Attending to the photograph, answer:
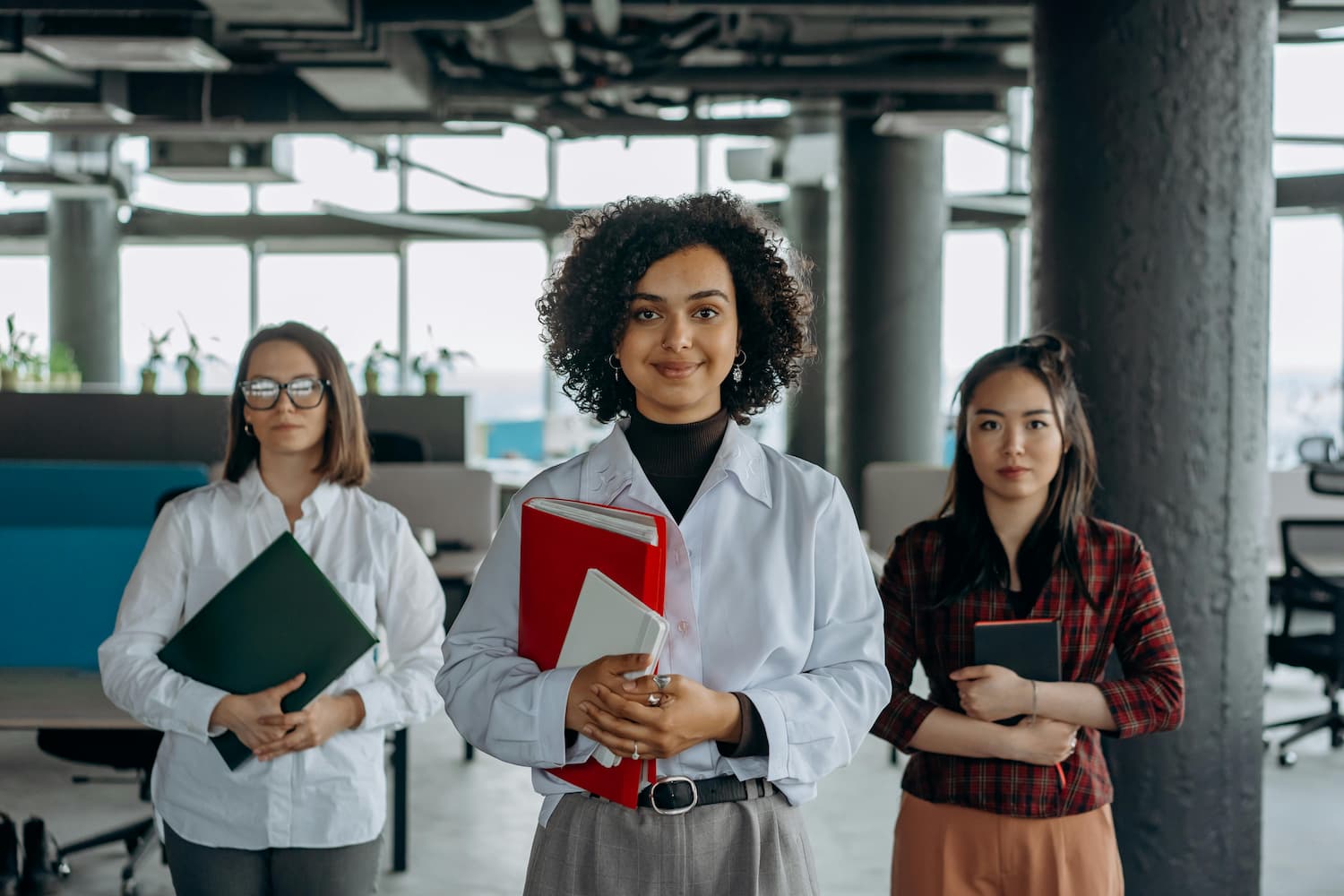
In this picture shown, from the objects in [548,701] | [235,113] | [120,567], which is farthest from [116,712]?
[235,113]

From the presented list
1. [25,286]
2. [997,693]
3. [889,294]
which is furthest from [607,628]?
[25,286]

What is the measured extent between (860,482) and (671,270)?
6.98m

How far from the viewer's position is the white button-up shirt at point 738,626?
1.28 m

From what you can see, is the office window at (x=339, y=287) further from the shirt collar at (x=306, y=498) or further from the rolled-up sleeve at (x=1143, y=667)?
the rolled-up sleeve at (x=1143, y=667)

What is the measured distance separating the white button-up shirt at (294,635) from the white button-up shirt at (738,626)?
2.09ft

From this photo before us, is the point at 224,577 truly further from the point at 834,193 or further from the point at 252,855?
the point at 834,193

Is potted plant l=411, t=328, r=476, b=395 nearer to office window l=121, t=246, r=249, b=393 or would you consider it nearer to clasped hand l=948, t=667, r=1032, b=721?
clasped hand l=948, t=667, r=1032, b=721

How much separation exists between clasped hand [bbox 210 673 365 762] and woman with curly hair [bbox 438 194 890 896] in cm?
58

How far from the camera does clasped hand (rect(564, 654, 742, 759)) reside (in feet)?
3.89

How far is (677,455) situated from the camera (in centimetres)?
141

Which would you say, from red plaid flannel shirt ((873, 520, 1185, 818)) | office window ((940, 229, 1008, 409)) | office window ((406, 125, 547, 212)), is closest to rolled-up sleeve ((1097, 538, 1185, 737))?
red plaid flannel shirt ((873, 520, 1185, 818))

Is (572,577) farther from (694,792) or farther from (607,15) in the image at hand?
(607,15)

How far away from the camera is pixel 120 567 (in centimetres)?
366

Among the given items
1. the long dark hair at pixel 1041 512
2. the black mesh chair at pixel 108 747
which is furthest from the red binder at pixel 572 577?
the black mesh chair at pixel 108 747
